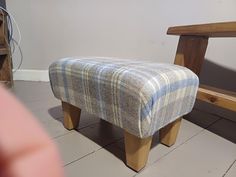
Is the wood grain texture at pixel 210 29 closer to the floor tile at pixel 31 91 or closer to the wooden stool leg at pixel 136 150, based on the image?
the wooden stool leg at pixel 136 150

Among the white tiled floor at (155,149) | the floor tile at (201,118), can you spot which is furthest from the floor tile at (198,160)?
the floor tile at (201,118)

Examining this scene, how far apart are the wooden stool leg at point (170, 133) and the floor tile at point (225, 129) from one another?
265mm

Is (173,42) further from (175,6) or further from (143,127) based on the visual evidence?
(143,127)

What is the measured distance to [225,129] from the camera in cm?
103

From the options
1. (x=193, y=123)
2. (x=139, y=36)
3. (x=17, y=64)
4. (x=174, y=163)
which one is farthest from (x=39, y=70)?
(x=174, y=163)

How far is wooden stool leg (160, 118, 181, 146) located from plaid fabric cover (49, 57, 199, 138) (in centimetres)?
10

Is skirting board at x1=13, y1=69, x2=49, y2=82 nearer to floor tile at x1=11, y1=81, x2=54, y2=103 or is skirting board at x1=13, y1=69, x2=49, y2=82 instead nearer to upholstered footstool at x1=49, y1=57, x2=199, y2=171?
floor tile at x1=11, y1=81, x2=54, y2=103

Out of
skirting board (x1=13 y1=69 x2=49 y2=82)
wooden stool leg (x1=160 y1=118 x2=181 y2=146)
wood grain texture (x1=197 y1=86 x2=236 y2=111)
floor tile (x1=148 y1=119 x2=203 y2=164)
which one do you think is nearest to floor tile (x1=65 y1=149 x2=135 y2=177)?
floor tile (x1=148 y1=119 x2=203 y2=164)

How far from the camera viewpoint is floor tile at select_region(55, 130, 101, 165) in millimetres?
759

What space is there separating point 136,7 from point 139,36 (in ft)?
0.56

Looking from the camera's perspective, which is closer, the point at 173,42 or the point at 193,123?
the point at 193,123

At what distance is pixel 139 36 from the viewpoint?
1379mm

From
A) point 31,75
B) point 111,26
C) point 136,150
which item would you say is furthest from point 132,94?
point 31,75

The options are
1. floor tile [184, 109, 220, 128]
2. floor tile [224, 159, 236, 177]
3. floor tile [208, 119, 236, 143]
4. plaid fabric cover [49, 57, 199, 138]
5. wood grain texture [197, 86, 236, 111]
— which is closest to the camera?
plaid fabric cover [49, 57, 199, 138]
